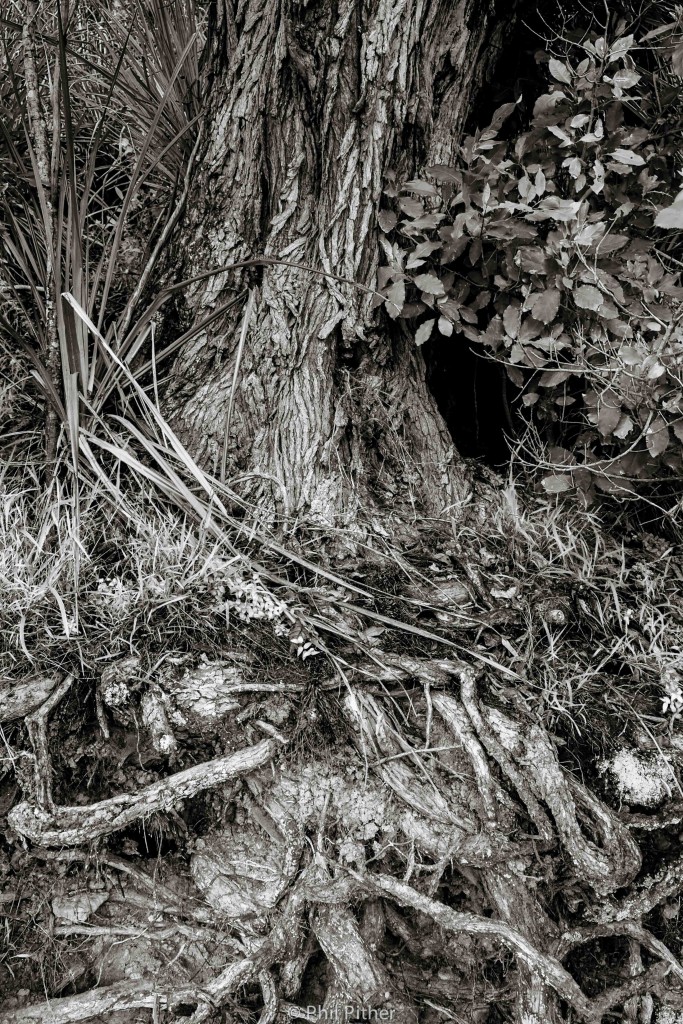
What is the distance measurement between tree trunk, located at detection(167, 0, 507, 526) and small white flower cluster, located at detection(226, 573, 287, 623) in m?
0.27

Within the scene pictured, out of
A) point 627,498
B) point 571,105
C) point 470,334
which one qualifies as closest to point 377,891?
point 627,498

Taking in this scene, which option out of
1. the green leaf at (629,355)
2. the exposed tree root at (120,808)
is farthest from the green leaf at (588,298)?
the exposed tree root at (120,808)

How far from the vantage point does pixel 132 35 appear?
300 cm

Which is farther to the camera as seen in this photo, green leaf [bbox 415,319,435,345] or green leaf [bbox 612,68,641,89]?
green leaf [bbox 415,319,435,345]

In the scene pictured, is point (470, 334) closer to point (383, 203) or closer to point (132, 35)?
point (383, 203)

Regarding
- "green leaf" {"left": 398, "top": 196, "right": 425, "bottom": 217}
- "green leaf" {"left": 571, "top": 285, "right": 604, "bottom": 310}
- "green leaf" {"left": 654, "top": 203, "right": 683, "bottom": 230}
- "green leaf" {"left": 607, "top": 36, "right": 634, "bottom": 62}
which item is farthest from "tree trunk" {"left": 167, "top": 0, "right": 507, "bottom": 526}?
"green leaf" {"left": 654, "top": 203, "right": 683, "bottom": 230}

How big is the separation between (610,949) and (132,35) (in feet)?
11.2

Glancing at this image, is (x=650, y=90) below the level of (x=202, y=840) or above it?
above

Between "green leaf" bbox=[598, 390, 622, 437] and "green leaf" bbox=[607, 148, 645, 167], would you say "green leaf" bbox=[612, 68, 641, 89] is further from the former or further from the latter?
"green leaf" bbox=[598, 390, 622, 437]

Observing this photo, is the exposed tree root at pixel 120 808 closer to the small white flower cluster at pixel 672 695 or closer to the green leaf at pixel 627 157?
the small white flower cluster at pixel 672 695

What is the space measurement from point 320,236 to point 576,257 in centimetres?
68

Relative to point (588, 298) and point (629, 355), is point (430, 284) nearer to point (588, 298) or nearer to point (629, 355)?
Result: point (588, 298)

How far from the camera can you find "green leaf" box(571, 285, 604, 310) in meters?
1.92

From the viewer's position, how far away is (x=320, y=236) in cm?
211
